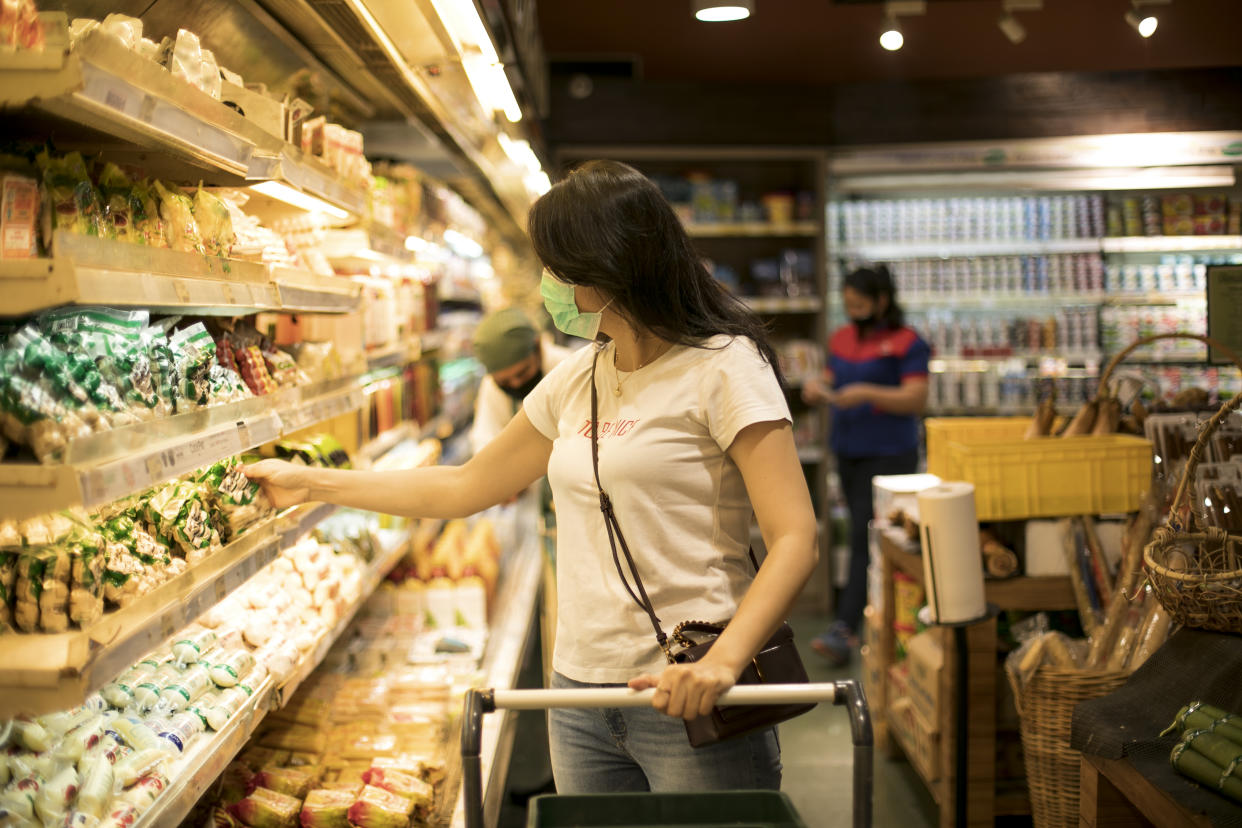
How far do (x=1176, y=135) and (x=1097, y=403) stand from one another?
3591 mm

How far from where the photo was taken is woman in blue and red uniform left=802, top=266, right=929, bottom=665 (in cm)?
502

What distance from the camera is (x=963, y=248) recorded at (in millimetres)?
6434

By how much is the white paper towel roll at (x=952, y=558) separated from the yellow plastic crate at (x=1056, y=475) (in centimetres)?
43

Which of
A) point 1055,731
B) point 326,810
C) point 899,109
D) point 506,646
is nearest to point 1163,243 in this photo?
point 899,109

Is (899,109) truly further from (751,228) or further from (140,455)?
(140,455)

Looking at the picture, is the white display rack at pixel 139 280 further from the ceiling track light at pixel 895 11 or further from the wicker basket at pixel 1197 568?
the ceiling track light at pixel 895 11

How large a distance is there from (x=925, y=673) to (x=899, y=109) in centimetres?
389

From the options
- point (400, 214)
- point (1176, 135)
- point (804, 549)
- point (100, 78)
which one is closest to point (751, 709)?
point (804, 549)

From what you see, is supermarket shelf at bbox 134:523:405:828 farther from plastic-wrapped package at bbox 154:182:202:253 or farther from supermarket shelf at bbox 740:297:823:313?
supermarket shelf at bbox 740:297:823:313

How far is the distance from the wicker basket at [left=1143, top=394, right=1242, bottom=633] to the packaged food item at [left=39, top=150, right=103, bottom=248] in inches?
89.8

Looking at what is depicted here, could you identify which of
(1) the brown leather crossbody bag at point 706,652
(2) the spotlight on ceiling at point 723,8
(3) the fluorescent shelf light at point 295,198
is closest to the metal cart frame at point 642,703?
(1) the brown leather crossbody bag at point 706,652

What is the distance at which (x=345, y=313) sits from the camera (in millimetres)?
3008

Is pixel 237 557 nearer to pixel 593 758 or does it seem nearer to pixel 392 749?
pixel 593 758

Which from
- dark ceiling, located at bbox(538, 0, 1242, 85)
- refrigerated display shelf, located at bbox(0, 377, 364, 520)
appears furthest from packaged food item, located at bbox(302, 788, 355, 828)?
dark ceiling, located at bbox(538, 0, 1242, 85)
